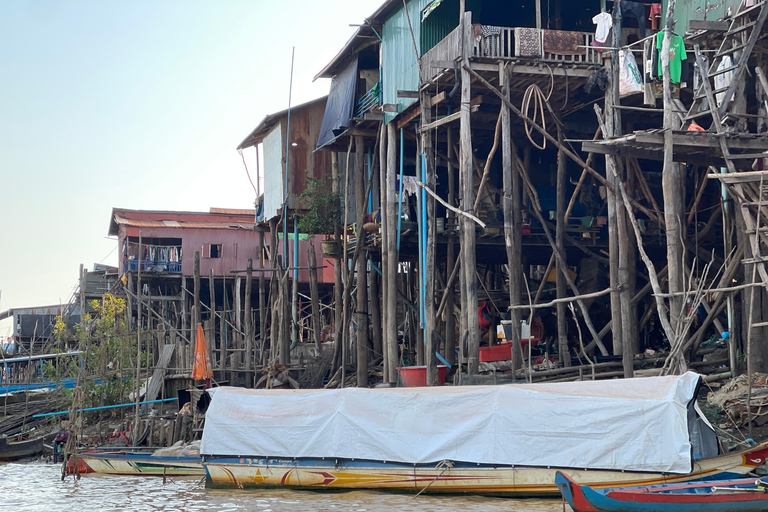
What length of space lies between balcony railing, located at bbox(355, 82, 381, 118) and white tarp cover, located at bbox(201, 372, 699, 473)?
9343mm

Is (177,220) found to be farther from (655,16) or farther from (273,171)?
(655,16)

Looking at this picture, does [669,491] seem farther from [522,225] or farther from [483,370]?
[522,225]

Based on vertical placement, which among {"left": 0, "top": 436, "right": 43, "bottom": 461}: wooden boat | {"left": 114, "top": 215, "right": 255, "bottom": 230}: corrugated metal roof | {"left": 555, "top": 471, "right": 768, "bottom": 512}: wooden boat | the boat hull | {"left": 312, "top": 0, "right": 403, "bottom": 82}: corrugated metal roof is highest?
{"left": 312, "top": 0, "right": 403, "bottom": 82}: corrugated metal roof

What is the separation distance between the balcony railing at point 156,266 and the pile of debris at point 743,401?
94.0 feet

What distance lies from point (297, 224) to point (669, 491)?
729 inches

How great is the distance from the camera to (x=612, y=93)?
1602cm

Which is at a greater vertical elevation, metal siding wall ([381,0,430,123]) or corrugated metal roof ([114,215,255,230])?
metal siding wall ([381,0,430,123])

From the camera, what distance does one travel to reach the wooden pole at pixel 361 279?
69.1ft

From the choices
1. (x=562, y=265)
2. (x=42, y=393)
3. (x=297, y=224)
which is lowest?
(x=42, y=393)

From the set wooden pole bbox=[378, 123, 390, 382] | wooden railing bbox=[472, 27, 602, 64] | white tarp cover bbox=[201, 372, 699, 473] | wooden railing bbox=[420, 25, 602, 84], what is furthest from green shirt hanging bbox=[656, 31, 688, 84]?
wooden pole bbox=[378, 123, 390, 382]

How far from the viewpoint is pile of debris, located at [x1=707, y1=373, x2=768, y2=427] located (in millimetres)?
12742

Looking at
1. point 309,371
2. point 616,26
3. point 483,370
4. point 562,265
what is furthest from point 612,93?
point 309,371

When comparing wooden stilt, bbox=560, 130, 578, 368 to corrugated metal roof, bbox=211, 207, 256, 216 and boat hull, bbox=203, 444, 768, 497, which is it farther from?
corrugated metal roof, bbox=211, 207, 256, 216

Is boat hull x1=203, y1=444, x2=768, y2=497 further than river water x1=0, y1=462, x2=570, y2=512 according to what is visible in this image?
No
